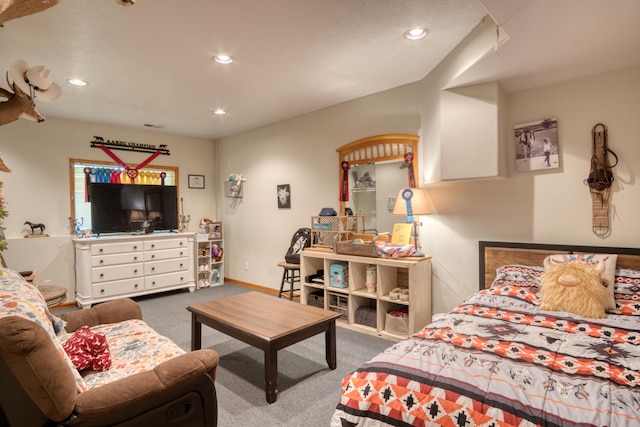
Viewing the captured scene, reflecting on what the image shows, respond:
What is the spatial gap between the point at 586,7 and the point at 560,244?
5.70ft

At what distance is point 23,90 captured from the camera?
200cm

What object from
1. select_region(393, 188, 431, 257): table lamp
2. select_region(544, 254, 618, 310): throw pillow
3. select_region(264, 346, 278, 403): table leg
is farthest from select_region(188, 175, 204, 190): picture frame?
select_region(544, 254, 618, 310): throw pillow

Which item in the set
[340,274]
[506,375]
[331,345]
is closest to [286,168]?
[340,274]

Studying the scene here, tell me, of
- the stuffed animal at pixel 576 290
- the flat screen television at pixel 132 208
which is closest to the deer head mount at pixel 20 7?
the stuffed animal at pixel 576 290

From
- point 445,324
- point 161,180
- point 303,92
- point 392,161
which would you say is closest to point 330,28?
point 303,92

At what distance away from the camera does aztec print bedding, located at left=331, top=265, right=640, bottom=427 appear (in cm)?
112

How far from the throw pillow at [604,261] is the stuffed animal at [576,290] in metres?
0.03

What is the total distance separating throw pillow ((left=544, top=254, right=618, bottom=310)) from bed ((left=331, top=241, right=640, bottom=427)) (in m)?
0.08

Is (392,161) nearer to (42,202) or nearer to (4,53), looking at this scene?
(4,53)

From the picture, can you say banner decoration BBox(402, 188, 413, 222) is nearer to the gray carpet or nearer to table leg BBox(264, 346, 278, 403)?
the gray carpet

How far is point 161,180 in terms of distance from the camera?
5.52 m

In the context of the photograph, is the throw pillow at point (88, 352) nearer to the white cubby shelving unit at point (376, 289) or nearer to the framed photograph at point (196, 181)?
the white cubby shelving unit at point (376, 289)

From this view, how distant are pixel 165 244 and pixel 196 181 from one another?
139cm

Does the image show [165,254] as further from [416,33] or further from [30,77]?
[416,33]
